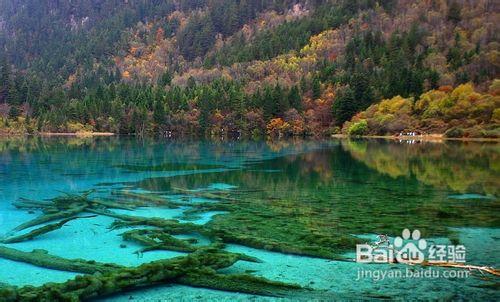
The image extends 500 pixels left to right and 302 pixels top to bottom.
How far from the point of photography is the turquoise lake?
10227 mm

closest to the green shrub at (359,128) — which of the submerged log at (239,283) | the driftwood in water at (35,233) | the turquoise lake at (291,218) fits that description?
the turquoise lake at (291,218)

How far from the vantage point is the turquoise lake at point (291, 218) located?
403 inches

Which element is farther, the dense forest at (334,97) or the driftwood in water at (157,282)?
the dense forest at (334,97)

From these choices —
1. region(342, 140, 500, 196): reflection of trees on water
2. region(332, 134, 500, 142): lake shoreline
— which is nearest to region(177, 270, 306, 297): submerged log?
region(342, 140, 500, 196): reflection of trees on water

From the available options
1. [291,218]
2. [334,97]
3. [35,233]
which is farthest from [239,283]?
[334,97]

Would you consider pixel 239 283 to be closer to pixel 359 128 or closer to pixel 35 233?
pixel 35 233

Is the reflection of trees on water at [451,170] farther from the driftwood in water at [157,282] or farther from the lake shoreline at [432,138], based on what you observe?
the lake shoreline at [432,138]

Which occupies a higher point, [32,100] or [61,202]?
[32,100]

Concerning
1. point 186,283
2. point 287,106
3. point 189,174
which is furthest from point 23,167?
point 287,106

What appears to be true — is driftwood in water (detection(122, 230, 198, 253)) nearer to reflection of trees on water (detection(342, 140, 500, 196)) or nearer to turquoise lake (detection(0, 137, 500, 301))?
turquoise lake (detection(0, 137, 500, 301))

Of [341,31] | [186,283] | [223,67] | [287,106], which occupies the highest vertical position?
[341,31]

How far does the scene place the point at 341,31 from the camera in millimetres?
176875

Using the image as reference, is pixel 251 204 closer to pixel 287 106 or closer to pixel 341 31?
pixel 287 106

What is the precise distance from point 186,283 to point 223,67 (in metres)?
175
